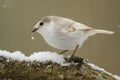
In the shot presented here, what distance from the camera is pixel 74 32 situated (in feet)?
9.86

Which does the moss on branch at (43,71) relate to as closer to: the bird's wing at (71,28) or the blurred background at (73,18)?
the bird's wing at (71,28)

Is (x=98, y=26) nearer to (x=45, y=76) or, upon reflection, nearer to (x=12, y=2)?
(x=12, y=2)

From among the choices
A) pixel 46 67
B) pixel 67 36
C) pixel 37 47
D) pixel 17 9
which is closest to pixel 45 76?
pixel 46 67

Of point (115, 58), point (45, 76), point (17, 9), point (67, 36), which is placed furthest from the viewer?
point (17, 9)

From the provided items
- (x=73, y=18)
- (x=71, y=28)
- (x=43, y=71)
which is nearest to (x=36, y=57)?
(x=43, y=71)

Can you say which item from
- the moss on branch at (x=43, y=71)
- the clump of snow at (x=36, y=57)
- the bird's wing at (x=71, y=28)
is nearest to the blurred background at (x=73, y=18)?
the bird's wing at (x=71, y=28)

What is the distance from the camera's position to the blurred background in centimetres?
682

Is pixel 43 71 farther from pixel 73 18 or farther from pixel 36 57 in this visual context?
pixel 73 18

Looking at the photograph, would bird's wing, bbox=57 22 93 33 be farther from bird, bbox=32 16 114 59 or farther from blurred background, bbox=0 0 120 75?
blurred background, bbox=0 0 120 75

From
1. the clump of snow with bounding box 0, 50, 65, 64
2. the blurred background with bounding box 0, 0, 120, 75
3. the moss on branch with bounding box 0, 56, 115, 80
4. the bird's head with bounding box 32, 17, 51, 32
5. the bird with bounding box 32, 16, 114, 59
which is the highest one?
the blurred background with bounding box 0, 0, 120, 75

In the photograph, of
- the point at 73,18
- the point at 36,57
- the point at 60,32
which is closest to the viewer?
the point at 36,57

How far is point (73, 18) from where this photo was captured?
23.1 feet

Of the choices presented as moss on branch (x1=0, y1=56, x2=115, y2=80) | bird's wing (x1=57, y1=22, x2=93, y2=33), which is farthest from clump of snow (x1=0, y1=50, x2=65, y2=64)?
bird's wing (x1=57, y1=22, x2=93, y2=33)

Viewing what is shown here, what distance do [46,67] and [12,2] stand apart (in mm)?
4874
